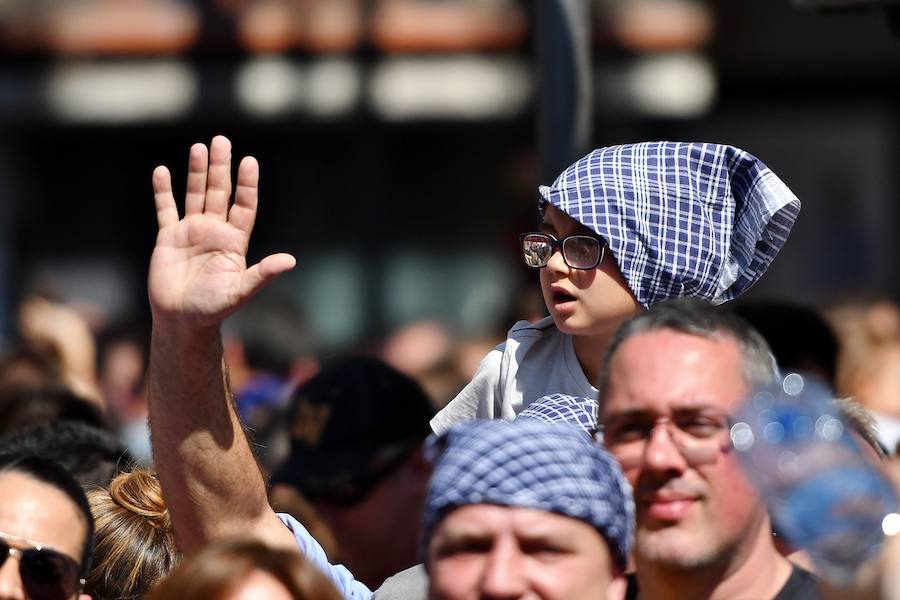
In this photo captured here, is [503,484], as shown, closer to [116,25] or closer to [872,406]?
[872,406]

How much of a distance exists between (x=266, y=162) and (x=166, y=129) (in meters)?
0.90

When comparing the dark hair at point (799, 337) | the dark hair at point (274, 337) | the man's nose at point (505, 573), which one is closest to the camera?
the man's nose at point (505, 573)

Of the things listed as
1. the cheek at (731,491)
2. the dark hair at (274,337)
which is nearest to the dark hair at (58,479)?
the cheek at (731,491)

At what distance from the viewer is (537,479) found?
8.19 ft

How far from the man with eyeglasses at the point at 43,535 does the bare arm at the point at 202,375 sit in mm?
214

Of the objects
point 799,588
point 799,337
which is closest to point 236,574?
point 799,588

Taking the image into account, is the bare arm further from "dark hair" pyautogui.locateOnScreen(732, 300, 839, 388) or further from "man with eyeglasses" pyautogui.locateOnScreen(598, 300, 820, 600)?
"dark hair" pyautogui.locateOnScreen(732, 300, 839, 388)

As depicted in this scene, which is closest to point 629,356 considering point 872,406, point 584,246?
point 584,246

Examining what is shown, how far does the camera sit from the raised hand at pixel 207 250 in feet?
10.3

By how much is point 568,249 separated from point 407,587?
2.55 feet

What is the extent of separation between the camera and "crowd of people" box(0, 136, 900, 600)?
98.7 inches

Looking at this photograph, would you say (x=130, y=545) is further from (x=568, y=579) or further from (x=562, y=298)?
(x=568, y=579)

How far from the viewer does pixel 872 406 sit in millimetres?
5547

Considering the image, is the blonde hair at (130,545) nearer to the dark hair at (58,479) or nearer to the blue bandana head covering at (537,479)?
the dark hair at (58,479)
